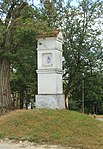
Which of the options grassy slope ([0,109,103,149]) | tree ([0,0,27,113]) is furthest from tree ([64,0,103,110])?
grassy slope ([0,109,103,149])

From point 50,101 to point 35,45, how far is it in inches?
151

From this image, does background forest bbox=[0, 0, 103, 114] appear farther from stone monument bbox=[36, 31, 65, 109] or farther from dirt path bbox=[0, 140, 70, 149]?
dirt path bbox=[0, 140, 70, 149]

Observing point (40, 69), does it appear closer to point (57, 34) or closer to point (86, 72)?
point (57, 34)

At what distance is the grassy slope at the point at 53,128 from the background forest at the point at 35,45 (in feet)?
9.52

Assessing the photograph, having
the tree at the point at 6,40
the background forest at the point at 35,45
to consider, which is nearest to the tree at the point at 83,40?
the background forest at the point at 35,45

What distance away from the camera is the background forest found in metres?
13.2

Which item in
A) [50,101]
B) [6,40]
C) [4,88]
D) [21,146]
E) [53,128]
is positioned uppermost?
[6,40]

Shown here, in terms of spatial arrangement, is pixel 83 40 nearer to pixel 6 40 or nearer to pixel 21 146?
pixel 6 40

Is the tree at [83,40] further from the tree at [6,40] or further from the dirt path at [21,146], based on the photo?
the dirt path at [21,146]

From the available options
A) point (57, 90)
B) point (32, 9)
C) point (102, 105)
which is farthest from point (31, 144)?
point (102, 105)

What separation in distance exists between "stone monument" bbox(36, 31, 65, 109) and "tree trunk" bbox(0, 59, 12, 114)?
189 centimetres

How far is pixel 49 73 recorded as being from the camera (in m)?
11.9

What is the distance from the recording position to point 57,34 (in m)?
12.1

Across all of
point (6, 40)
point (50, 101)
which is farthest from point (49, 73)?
point (6, 40)
